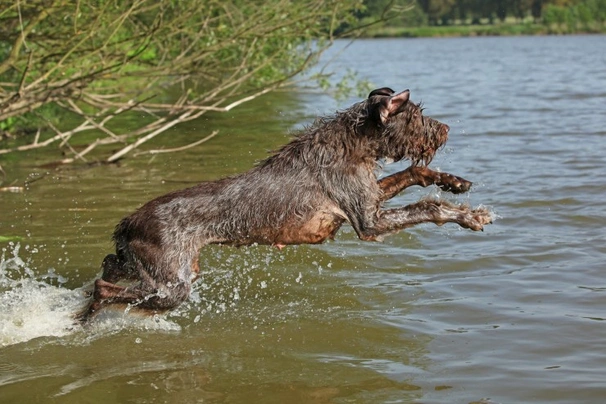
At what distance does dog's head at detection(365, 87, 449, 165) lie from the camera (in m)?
7.09

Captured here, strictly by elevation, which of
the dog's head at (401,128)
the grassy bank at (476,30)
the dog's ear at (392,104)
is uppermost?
the dog's ear at (392,104)

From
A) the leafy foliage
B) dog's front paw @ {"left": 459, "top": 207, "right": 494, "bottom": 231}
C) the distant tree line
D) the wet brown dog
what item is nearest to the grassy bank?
the distant tree line

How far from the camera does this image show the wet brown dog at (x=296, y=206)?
7102mm

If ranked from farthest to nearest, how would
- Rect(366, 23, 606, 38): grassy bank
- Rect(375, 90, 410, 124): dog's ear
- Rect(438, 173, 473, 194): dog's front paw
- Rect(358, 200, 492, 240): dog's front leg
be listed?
Rect(366, 23, 606, 38): grassy bank
Rect(438, 173, 473, 194): dog's front paw
Rect(358, 200, 492, 240): dog's front leg
Rect(375, 90, 410, 124): dog's ear

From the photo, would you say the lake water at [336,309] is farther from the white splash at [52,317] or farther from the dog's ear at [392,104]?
the dog's ear at [392,104]

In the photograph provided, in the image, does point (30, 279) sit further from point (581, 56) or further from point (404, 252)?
point (581, 56)

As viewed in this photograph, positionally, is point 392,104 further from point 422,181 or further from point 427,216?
point 427,216

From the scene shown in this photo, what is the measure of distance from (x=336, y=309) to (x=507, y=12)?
85.8m

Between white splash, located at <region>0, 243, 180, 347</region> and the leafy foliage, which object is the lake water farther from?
the leafy foliage

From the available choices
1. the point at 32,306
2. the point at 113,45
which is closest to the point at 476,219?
the point at 32,306

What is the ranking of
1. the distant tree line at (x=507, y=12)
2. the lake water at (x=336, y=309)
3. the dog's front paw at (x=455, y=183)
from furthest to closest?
the distant tree line at (x=507, y=12), the dog's front paw at (x=455, y=183), the lake water at (x=336, y=309)

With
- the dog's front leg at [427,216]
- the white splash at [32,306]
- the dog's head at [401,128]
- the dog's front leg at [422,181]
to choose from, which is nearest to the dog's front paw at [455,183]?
the dog's front leg at [422,181]

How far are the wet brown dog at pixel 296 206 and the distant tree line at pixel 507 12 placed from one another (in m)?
64.1

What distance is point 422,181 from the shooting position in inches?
297
